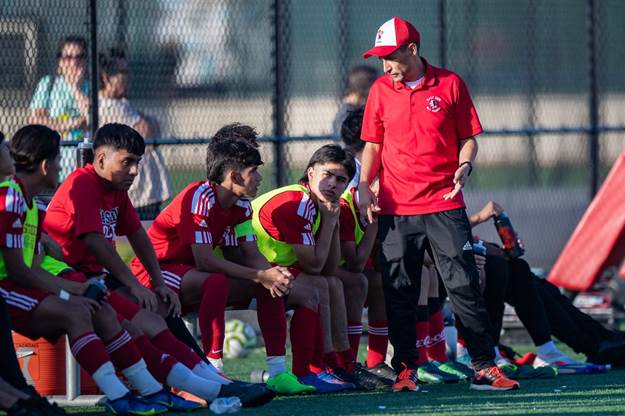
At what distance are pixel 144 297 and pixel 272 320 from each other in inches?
31.9

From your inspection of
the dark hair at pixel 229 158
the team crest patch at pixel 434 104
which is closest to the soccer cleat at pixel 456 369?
the team crest patch at pixel 434 104

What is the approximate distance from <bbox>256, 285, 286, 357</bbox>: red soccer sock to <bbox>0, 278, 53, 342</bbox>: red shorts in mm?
1360

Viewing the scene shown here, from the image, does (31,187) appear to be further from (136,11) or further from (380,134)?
(136,11)

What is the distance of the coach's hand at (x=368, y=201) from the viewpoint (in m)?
6.82

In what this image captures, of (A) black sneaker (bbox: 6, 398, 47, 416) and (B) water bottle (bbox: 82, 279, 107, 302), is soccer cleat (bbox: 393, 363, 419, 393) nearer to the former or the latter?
(B) water bottle (bbox: 82, 279, 107, 302)

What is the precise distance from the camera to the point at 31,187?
568 cm

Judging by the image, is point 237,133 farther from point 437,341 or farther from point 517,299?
point 517,299

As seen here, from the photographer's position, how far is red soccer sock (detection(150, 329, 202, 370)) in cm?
596

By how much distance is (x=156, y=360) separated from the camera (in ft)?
19.1

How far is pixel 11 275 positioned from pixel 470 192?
32.7 ft

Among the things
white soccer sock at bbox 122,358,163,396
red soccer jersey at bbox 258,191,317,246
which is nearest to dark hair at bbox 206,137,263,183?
red soccer jersey at bbox 258,191,317,246

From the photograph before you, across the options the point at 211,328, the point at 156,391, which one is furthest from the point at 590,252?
the point at 156,391

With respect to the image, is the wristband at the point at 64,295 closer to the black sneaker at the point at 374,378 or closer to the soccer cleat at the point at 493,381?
the black sneaker at the point at 374,378

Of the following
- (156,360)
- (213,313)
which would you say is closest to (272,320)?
(213,313)
